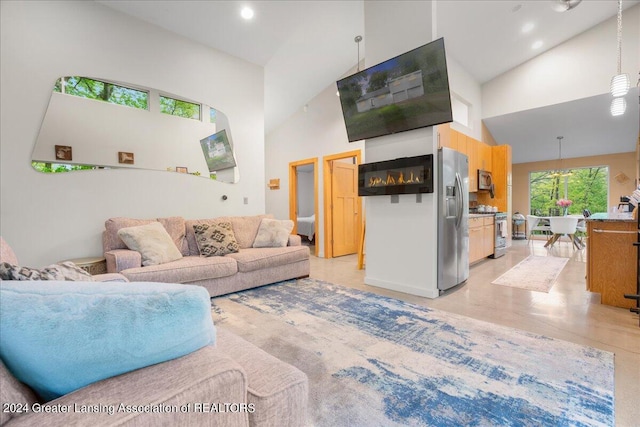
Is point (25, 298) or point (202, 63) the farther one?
point (202, 63)

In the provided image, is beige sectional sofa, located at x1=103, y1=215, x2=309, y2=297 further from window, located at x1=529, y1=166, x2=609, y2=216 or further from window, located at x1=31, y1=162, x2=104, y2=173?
window, located at x1=529, y1=166, x2=609, y2=216

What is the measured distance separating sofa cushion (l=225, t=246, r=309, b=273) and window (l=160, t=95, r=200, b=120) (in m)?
2.06

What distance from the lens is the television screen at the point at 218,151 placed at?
4105 mm

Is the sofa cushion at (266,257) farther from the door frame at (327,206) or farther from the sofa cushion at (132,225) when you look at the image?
the door frame at (327,206)

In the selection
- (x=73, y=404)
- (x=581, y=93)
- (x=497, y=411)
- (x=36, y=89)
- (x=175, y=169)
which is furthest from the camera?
(x=581, y=93)

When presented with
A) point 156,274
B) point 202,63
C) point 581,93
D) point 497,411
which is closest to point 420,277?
point 497,411

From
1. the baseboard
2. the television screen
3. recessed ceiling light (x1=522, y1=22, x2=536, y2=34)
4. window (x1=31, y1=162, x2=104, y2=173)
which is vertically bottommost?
the baseboard

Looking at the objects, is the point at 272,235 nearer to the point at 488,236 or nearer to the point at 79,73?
the point at 79,73

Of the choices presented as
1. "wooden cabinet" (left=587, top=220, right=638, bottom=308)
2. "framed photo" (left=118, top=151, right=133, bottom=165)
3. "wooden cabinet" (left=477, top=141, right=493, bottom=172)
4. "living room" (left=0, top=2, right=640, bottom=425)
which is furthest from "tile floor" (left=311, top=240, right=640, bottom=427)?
"framed photo" (left=118, top=151, right=133, bottom=165)

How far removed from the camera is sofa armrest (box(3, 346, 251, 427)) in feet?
1.90

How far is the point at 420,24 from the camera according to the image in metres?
3.14

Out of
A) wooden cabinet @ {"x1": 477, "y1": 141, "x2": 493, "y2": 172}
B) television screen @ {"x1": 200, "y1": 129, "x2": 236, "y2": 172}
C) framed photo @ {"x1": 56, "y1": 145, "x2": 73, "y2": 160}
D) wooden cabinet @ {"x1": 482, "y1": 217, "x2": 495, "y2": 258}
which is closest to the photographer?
framed photo @ {"x1": 56, "y1": 145, "x2": 73, "y2": 160}

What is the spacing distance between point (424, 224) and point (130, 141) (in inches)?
144

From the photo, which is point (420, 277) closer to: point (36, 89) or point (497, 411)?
point (497, 411)
